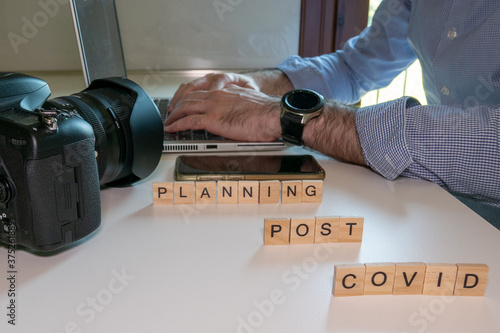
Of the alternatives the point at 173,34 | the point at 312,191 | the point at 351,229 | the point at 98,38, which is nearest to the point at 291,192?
the point at 312,191

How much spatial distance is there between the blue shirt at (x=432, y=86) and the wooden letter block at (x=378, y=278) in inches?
12.5

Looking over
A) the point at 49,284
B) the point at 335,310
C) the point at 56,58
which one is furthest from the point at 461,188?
the point at 56,58

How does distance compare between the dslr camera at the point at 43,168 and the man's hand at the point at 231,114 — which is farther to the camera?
the man's hand at the point at 231,114

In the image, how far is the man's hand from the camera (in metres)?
0.92

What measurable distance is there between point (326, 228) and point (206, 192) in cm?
20

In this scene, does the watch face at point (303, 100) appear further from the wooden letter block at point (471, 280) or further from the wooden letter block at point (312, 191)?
the wooden letter block at point (471, 280)

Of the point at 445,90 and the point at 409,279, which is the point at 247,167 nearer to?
the point at 409,279

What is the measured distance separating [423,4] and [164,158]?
2.20ft

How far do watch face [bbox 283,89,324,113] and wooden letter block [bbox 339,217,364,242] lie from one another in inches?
12.6

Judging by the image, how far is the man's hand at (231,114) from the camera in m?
0.92

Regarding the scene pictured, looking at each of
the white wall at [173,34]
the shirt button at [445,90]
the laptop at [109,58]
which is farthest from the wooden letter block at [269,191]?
the white wall at [173,34]

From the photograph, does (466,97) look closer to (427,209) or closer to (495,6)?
(495,6)

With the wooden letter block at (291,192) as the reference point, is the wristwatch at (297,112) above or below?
above

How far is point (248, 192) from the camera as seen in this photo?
72 centimetres
